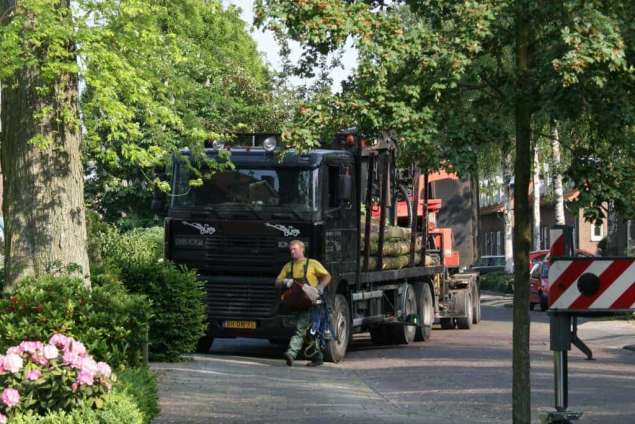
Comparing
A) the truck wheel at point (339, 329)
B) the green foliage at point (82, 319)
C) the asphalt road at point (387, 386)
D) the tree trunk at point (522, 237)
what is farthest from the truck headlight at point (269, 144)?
the tree trunk at point (522, 237)

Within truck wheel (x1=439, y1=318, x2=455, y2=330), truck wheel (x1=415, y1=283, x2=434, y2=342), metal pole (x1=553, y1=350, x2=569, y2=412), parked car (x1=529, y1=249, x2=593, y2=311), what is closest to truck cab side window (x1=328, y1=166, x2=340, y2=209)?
truck wheel (x1=415, y1=283, x2=434, y2=342)

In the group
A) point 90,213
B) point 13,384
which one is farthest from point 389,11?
point 90,213

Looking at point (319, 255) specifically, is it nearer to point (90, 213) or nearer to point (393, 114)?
point (90, 213)

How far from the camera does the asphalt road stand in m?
13.2

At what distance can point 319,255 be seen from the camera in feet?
67.7

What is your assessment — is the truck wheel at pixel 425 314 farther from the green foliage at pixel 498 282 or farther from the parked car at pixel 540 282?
the green foliage at pixel 498 282

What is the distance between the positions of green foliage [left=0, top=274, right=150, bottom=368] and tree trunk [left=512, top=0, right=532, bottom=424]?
10.9ft

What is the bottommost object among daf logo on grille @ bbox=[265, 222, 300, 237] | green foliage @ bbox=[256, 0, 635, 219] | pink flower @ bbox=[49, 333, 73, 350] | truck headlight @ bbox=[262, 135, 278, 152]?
pink flower @ bbox=[49, 333, 73, 350]

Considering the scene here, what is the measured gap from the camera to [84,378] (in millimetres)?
8953

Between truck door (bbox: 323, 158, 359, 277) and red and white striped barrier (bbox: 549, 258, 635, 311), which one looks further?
truck door (bbox: 323, 158, 359, 277)

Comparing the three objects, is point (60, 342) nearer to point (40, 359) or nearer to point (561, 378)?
point (40, 359)

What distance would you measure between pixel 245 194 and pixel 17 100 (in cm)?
679

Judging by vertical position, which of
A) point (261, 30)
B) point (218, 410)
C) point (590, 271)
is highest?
point (261, 30)

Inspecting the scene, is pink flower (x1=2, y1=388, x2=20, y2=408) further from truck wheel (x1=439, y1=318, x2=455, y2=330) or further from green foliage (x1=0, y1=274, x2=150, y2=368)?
truck wheel (x1=439, y1=318, x2=455, y2=330)
